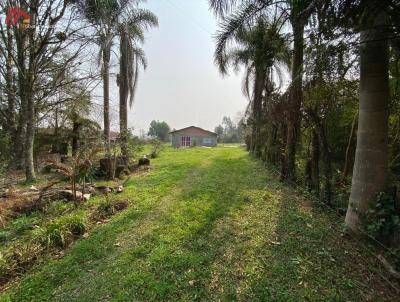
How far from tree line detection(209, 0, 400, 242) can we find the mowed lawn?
0.72 metres

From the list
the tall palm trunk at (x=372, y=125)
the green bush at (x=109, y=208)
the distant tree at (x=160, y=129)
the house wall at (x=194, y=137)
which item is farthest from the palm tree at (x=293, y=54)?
the distant tree at (x=160, y=129)

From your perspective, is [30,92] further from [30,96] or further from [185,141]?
[185,141]

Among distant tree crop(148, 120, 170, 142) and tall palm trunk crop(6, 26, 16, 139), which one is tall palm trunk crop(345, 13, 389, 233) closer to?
tall palm trunk crop(6, 26, 16, 139)

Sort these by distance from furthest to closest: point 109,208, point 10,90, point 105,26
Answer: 1. point 105,26
2. point 10,90
3. point 109,208

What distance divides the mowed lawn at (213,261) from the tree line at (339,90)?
719 mm

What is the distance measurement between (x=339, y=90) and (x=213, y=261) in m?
4.40

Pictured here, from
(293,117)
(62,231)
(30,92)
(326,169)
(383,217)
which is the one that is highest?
(30,92)

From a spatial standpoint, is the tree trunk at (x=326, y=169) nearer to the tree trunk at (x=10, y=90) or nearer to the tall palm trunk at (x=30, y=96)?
the tall palm trunk at (x=30, y=96)

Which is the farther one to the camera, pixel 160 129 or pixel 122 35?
pixel 160 129

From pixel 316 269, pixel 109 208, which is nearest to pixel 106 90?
pixel 109 208

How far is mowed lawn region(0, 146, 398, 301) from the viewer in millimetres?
2531

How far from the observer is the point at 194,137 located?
3772 centimetres

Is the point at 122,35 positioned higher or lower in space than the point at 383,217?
higher

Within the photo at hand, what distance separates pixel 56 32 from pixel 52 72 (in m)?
1.74
